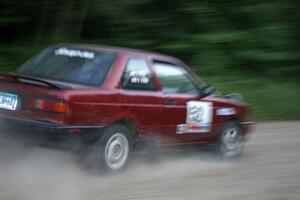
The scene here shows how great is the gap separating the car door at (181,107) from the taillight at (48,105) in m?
1.55

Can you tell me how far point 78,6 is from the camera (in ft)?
51.0

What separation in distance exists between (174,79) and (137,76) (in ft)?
2.51

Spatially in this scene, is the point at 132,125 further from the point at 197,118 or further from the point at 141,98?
the point at 197,118

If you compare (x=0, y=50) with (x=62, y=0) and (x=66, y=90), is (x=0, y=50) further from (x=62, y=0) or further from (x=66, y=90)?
(x=66, y=90)

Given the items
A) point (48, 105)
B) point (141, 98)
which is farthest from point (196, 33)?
point (48, 105)

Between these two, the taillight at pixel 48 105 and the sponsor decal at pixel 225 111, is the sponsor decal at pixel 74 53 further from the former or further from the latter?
the sponsor decal at pixel 225 111

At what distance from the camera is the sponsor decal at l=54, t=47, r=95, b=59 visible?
751cm

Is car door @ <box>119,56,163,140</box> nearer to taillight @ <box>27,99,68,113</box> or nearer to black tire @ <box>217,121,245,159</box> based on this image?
taillight @ <box>27,99,68,113</box>

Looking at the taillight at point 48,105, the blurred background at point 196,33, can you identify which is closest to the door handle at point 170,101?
the taillight at point 48,105

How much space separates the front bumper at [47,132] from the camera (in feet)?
21.6

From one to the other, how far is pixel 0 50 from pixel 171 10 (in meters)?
4.86

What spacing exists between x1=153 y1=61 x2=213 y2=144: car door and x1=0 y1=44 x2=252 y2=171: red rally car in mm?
12

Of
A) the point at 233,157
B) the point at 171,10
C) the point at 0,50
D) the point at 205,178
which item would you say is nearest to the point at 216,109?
the point at 233,157

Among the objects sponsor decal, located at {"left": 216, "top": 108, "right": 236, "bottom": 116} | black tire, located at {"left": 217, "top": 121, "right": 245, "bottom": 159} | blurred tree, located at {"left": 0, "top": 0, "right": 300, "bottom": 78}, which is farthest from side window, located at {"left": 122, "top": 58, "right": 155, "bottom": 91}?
blurred tree, located at {"left": 0, "top": 0, "right": 300, "bottom": 78}
